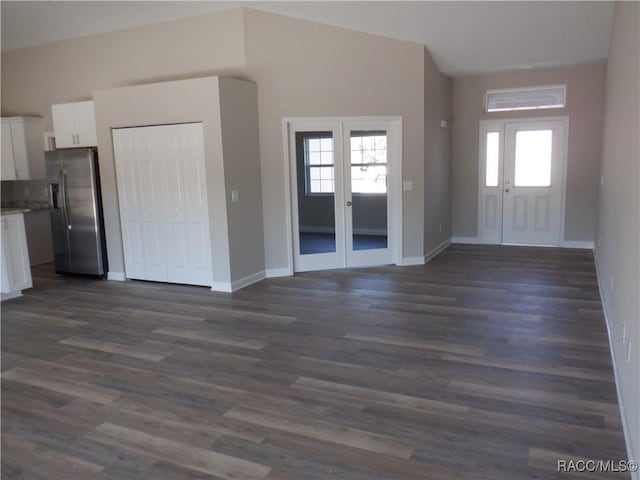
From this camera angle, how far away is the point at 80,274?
6.67 meters

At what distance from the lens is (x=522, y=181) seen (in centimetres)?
813

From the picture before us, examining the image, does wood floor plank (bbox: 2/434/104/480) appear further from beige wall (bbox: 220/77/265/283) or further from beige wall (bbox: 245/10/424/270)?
beige wall (bbox: 245/10/424/270)

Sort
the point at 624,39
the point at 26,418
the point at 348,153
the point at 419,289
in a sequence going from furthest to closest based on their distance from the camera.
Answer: the point at 348,153 → the point at 419,289 → the point at 624,39 → the point at 26,418

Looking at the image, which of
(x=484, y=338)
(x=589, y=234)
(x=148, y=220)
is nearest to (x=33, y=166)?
(x=148, y=220)

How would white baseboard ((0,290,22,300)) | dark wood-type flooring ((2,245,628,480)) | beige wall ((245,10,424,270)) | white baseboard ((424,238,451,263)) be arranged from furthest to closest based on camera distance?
white baseboard ((424,238,451,263)) → beige wall ((245,10,424,270)) → white baseboard ((0,290,22,300)) → dark wood-type flooring ((2,245,628,480))

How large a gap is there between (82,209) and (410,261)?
14.5 ft

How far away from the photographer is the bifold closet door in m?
5.68

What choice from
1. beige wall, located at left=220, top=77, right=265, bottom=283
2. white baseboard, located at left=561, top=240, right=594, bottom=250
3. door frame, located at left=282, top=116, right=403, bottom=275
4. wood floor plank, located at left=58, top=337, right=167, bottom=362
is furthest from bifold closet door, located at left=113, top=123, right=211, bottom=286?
white baseboard, located at left=561, top=240, right=594, bottom=250

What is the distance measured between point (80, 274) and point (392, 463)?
560cm

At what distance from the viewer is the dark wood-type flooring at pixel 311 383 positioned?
248 centimetres

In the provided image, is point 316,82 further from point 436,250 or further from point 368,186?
point 436,250

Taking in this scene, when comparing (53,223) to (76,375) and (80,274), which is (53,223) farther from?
(76,375)

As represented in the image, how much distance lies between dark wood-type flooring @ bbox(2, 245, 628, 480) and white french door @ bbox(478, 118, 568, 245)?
2.67 meters

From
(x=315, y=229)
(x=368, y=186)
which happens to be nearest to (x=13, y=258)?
(x=315, y=229)
